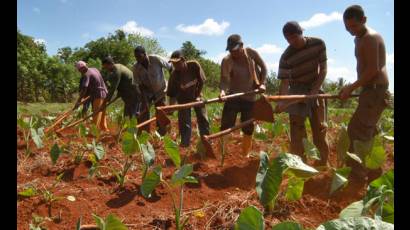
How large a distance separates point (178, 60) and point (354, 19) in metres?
2.41

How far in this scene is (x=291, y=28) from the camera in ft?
12.6

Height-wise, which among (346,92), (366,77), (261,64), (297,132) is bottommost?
(297,132)

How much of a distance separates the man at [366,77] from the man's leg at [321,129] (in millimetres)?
502

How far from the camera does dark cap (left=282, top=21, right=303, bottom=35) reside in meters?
3.80


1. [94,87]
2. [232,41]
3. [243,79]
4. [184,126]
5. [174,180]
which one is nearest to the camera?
[174,180]

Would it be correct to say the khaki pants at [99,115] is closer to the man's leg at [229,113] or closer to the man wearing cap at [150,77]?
the man wearing cap at [150,77]

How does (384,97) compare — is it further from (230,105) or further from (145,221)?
(145,221)

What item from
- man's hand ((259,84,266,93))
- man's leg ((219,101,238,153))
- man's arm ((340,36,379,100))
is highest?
man's arm ((340,36,379,100))

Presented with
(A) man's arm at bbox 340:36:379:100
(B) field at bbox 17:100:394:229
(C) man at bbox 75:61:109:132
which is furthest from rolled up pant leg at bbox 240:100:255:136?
(C) man at bbox 75:61:109:132

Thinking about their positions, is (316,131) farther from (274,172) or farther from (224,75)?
(274,172)

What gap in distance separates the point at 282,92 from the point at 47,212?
8.39 ft

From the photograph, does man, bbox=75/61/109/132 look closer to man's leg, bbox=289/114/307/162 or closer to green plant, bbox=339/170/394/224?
man's leg, bbox=289/114/307/162

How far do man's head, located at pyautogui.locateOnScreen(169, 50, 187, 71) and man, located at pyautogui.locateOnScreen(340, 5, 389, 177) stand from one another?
228 centimetres

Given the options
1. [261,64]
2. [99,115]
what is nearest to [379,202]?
[261,64]
